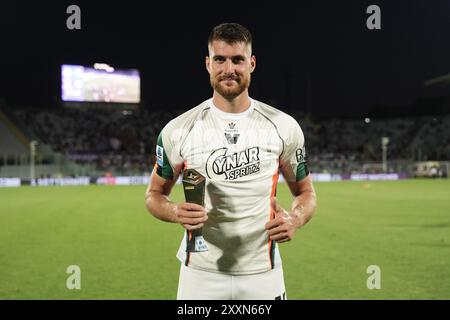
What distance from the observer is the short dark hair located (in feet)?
9.51

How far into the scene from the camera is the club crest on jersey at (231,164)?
9.73ft

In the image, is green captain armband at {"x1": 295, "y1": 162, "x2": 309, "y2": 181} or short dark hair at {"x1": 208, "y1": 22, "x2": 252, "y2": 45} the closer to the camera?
short dark hair at {"x1": 208, "y1": 22, "x2": 252, "y2": 45}

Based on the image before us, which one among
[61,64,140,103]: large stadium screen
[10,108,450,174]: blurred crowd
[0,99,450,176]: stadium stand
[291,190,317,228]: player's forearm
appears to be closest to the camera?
[291,190,317,228]: player's forearm

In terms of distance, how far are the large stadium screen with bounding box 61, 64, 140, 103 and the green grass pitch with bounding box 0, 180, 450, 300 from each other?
2638 centimetres

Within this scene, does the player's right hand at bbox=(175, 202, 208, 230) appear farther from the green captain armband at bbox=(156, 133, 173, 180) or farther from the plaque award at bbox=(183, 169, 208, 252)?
the green captain armband at bbox=(156, 133, 173, 180)

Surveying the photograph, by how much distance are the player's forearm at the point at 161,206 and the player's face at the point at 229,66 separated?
30.8 inches

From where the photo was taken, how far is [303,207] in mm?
3168

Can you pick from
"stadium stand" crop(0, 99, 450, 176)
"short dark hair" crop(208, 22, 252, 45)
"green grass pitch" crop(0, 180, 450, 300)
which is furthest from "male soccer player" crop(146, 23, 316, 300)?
"stadium stand" crop(0, 99, 450, 176)

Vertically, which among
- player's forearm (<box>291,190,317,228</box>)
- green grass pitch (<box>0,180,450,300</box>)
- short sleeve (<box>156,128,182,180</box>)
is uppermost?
short sleeve (<box>156,128,182,180</box>)

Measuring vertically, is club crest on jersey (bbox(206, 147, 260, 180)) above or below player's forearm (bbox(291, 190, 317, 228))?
above

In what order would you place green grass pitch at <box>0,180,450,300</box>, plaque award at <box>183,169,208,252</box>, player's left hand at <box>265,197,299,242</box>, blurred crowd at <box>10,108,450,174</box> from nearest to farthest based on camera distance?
plaque award at <box>183,169,208,252</box>
player's left hand at <box>265,197,299,242</box>
green grass pitch at <box>0,180,450,300</box>
blurred crowd at <box>10,108,450,174</box>

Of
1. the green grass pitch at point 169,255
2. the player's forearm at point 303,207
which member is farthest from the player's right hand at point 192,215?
the green grass pitch at point 169,255
